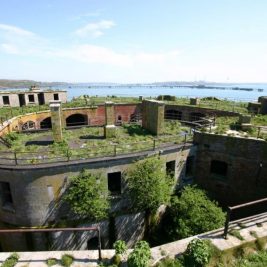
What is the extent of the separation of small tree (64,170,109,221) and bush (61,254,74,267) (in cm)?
641

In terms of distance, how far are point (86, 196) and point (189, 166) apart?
9612mm

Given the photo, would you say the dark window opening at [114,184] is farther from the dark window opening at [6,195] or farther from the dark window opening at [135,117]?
the dark window opening at [135,117]

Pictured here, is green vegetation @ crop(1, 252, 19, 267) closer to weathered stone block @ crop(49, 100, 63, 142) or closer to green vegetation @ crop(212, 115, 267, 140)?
weathered stone block @ crop(49, 100, 63, 142)

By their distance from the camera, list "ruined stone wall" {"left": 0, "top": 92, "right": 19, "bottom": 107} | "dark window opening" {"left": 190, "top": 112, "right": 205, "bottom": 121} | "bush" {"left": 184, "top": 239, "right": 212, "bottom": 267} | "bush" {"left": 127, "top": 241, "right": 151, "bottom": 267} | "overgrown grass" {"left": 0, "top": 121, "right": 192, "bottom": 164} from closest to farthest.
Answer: "bush" {"left": 127, "top": 241, "right": 151, "bottom": 267}, "bush" {"left": 184, "top": 239, "right": 212, "bottom": 267}, "overgrown grass" {"left": 0, "top": 121, "right": 192, "bottom": 164}, "dark window opening" {"left": 190, "top": 112, "right": 205, "bottom": 121}, "ruined stone wall" {"left": 0, "top": 92, "right": 19, "bottom": 107}

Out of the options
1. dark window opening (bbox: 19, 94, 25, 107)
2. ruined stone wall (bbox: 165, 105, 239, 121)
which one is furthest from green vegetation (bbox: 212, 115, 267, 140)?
dark window opening (bbox: 19, 94, 25, 107)

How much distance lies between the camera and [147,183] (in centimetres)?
1480

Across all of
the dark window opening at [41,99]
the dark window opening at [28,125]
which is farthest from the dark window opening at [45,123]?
the dark window opening at [41,99]

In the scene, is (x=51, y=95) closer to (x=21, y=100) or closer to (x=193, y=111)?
(x=21, y=100)

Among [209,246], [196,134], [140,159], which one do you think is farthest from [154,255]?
[196,134]

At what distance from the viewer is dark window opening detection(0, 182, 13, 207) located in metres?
14.9

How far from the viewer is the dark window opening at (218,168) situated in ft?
62.5

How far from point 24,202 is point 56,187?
2186 mm

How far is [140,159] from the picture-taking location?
15.9 m

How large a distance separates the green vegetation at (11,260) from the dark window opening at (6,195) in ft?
27.9
